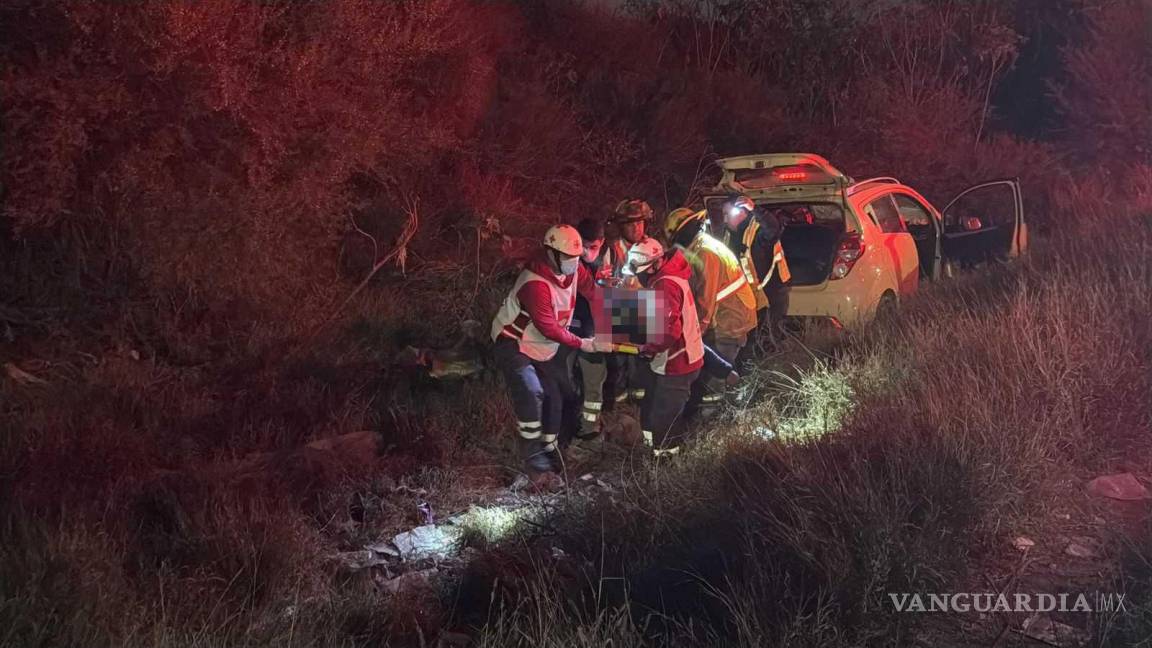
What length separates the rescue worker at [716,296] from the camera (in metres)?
6.40

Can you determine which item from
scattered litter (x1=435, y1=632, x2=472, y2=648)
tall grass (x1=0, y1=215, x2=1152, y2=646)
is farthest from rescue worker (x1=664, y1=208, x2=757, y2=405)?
scattered litter (x1=435, y1=632, x2=472, y2=648)

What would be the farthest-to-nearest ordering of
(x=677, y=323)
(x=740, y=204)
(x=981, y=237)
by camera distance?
(x=981, y=237)
(x=740, y=204)
(x=677, y=323)

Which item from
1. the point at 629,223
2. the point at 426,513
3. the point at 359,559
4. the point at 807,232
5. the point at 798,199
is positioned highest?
the point at 629,223

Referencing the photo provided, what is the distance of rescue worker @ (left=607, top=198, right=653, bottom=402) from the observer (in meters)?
6.18

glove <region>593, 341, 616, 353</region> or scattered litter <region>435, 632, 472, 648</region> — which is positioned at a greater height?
glove <region>593, 341, 616, 353</region>

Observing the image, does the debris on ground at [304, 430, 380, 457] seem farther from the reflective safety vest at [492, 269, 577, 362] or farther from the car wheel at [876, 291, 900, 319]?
the car wheel at [876, 291, 900, 319]

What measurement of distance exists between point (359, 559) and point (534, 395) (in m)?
1.67

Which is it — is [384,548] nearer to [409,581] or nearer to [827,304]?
[409,581]

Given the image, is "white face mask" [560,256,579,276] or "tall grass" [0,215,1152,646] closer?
"tall grass" [0,215,1152,646]

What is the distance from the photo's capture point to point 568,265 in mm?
5977

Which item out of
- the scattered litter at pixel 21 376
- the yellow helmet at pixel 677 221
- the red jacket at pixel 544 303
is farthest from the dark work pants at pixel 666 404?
the scattered litter at pixel 21 376

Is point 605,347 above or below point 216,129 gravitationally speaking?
below

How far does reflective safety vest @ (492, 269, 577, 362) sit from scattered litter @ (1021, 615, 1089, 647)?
328 cm

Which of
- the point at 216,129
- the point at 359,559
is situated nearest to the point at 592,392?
the point at 359,559
